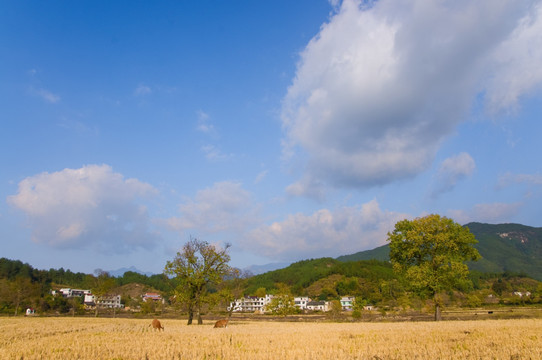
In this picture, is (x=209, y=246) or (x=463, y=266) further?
(x=209, y=246)

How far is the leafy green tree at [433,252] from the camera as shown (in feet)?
149

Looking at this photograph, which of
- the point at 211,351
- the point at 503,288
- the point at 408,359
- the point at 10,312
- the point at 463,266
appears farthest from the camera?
the point at 503,288

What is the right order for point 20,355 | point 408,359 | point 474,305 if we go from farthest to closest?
point 474,305, point 20,355, point 408,359

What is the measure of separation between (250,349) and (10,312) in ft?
420

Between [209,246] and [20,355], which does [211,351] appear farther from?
[209,246]

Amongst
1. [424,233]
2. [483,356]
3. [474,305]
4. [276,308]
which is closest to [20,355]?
[483,356]

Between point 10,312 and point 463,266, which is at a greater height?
point 463,266

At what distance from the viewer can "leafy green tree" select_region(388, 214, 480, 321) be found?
45.5 m

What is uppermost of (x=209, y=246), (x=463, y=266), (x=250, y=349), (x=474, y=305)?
(x=209, y=246)

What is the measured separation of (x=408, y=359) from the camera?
525 inches

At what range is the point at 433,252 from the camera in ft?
157

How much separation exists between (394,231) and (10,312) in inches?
4874

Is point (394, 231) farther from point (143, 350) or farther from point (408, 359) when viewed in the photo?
point (143, 350)

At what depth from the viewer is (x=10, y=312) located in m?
106
